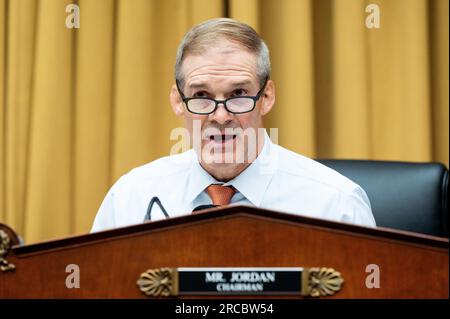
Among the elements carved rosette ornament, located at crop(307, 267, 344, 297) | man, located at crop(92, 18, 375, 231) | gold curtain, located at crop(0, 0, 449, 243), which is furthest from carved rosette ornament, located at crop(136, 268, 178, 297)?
gold curtain, located at crop(0, 0, 449, 243)

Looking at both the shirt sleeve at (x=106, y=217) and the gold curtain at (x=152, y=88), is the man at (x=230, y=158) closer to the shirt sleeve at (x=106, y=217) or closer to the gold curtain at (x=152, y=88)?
the shirt sleeve at (x=106, y=217)

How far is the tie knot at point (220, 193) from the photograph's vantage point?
143cm

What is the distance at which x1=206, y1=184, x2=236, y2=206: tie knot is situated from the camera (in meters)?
1.43

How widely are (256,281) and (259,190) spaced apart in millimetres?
697

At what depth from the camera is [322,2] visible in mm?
2379

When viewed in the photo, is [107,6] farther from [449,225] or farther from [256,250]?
[256,250]

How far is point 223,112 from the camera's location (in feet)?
4.48

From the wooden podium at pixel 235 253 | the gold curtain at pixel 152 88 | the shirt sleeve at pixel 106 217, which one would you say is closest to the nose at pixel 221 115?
the shirt sleeve at pixel 106 217

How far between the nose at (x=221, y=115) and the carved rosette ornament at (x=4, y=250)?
23.8 inches

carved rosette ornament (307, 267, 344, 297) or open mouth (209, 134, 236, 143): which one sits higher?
open mouth (209, 134, 236, 143)

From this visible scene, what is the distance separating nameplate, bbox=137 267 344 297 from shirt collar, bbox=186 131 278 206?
0.64 meters

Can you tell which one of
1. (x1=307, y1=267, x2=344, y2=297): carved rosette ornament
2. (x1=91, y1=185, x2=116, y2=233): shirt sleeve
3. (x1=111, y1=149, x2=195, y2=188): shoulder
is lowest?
(x1=307, y1=267, x2=344, y2=297): carved rosette ornament

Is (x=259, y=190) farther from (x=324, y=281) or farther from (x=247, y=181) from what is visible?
(x=324, y=281)

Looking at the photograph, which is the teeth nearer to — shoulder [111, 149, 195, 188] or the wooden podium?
shoulder [111, 149, 195, 188]
